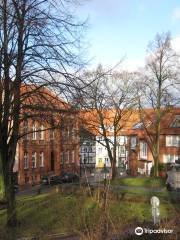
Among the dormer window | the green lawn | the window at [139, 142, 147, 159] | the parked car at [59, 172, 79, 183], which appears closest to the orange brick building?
the green lawn

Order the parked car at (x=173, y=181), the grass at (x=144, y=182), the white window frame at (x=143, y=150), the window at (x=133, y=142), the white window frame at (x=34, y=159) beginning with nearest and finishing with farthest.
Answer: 1. the parked car at (x=173, y=181)
2. the grass at (x=144, y=182)
3. the white window frame at (x=34, y=159)
4. the white window frame at (x=143, y=150)
5. the window at (x=133, y=142)

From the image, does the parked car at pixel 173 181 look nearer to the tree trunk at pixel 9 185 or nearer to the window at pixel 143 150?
the tree trunk at pixel 9 185

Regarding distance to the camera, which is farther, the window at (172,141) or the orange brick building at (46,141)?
the window at (172,141)

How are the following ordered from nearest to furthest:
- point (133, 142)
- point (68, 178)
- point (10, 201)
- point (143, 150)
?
point (10, 201) → point (68, 178) → point (143, 150) → point (133, 142)

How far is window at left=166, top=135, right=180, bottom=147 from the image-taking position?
65.9 metres

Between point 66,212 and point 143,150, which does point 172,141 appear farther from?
point 66,212

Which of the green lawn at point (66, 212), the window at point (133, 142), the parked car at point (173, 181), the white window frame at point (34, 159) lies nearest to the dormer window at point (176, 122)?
the window at point (133, 142)

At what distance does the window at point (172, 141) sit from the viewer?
65875 mm

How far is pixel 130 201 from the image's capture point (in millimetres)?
26875

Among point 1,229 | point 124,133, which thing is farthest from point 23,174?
point 1,229

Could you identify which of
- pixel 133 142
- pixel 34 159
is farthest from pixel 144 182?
pixel 133 142

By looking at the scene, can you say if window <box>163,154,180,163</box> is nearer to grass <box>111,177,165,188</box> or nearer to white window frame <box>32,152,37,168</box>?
white window frame <box>32,152,37,168</box>

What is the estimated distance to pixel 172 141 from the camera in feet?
217

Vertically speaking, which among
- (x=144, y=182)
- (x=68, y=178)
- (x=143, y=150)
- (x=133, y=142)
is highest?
(x=133, y=142)
